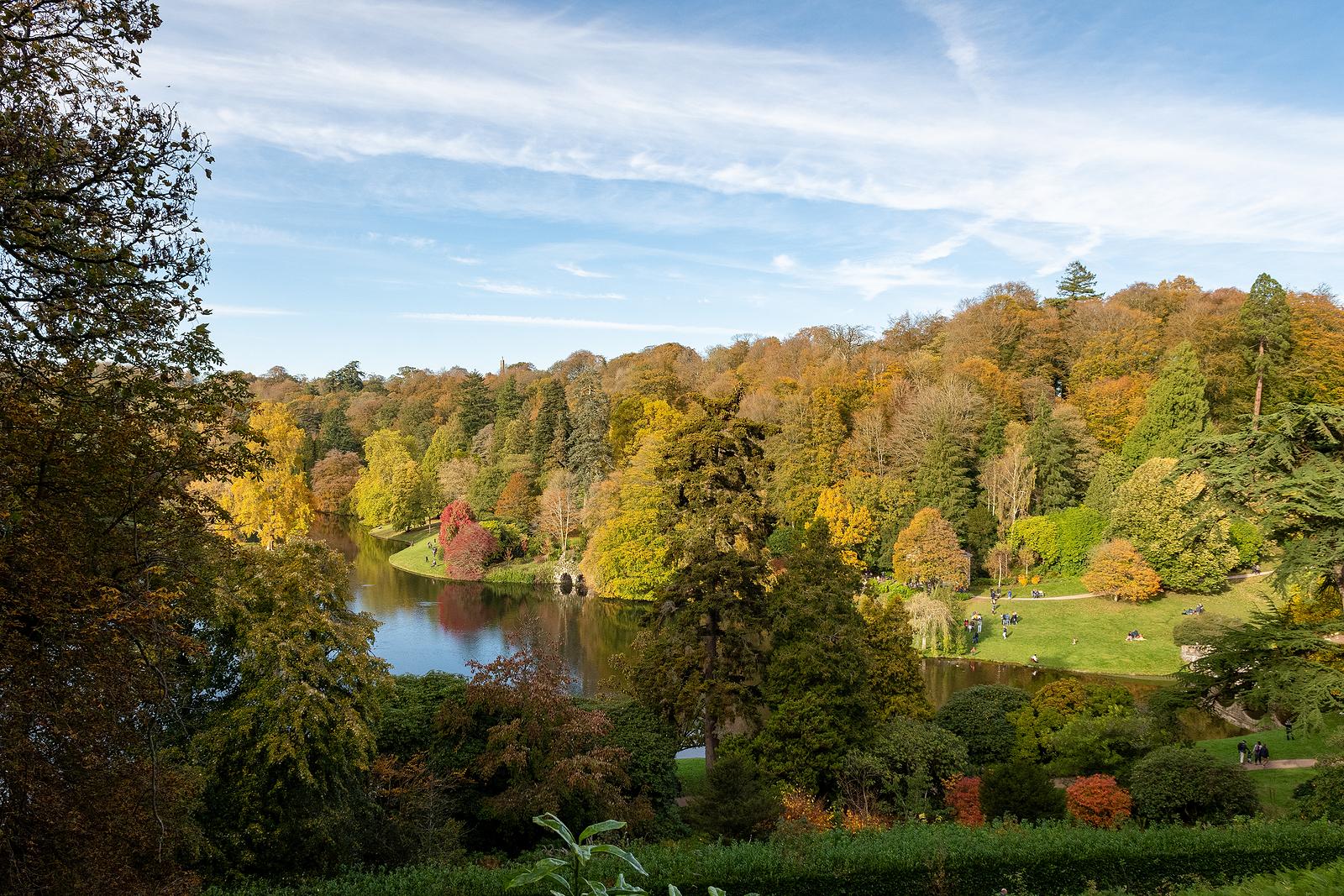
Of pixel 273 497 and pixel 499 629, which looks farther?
pixel 499 629

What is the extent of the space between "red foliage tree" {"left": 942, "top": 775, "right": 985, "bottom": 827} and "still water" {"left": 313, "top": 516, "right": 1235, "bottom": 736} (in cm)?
1092

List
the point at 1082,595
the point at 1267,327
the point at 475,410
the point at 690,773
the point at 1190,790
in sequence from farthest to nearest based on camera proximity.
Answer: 1. the point at 475,410
2. the point at 1267,327
3. the point at 1082,595
4. the point at 690,773
5. the point at 1190,790

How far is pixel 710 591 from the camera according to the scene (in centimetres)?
1733

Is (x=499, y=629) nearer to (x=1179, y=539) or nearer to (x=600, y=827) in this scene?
(x=1179, y=539)

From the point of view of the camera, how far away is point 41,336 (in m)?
6.31

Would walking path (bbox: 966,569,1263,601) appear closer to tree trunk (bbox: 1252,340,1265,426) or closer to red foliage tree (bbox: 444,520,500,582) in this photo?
tree trunk (bbox: 1252,340,1265,426)

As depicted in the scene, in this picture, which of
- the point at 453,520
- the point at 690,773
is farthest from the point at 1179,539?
the point at 453,520

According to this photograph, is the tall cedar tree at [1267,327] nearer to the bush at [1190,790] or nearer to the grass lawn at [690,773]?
the bush at [1190,790]

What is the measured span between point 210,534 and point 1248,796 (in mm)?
14915

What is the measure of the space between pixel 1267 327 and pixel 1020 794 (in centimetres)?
3720

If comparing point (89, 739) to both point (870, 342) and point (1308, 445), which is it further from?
point (870, 342)

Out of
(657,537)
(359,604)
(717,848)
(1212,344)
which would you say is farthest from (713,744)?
(1212,344)

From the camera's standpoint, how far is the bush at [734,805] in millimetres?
11430

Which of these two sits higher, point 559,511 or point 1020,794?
point 559,511
